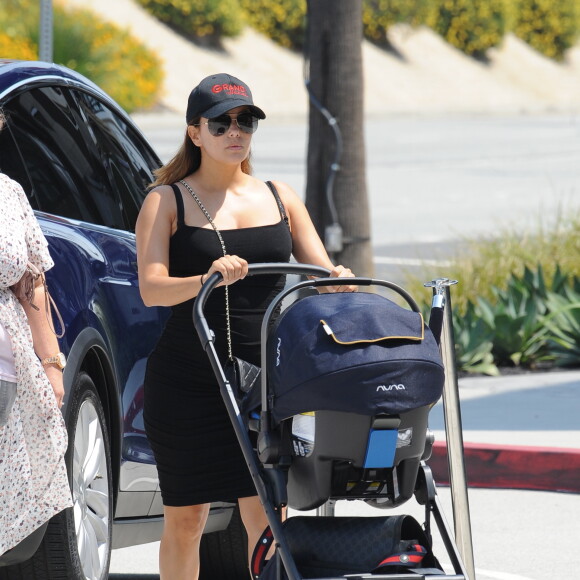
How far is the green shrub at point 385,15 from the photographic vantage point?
2323 inches

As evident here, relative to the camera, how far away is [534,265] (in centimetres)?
1149

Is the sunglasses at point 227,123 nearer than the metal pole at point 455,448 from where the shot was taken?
Yes

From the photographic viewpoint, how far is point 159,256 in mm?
4160

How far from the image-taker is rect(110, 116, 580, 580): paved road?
6141 millimetres

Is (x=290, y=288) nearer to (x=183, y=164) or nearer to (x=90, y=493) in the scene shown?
(x=183, y=164)

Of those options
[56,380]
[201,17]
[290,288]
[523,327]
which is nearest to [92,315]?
[56,380]

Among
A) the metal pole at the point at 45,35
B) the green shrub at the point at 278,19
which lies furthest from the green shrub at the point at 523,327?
the green shrub at the point at 278,19

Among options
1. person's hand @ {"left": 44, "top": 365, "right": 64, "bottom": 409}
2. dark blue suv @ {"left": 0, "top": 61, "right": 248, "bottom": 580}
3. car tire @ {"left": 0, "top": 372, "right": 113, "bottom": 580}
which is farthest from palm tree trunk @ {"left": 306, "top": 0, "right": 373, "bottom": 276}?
person's hand @ {"left": 44, "top": 365, "right": 64, "bottom": 409}

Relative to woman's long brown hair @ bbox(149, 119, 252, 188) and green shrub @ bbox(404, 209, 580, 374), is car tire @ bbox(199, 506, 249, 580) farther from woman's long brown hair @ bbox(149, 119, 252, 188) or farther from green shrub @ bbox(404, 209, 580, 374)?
green shrub @ bbox(404, 209, 580, 374)

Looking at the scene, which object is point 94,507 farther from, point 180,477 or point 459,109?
point 459,109

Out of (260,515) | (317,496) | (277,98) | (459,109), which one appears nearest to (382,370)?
(317,496)

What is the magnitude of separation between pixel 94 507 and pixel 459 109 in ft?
161

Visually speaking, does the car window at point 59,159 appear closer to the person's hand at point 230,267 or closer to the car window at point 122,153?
the car window at point 122,153

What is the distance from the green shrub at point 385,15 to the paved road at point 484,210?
12.6m
